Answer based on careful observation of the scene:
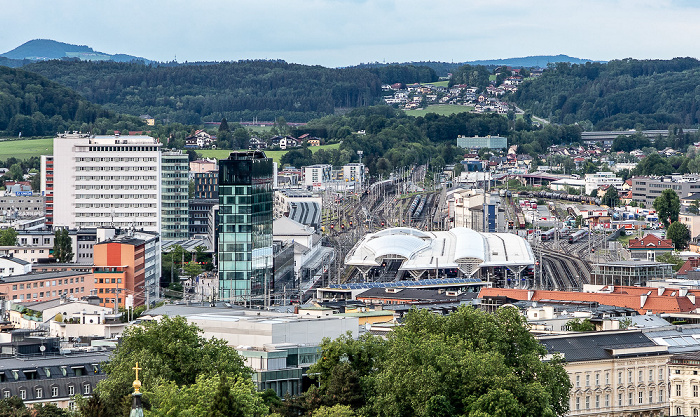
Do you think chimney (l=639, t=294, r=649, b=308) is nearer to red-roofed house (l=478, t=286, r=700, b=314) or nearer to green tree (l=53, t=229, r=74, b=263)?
red-roofed house (l=478, t=286, r=700, b=314)

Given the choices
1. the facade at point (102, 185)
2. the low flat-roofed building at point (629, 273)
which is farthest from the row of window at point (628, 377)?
the facade at point (102, 185)

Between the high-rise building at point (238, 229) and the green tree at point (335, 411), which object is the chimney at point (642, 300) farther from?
the green tree at point (335, 411)

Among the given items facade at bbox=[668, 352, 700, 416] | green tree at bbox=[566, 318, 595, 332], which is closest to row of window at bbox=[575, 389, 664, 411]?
facade at bbox=[668, 352, 700, 416]

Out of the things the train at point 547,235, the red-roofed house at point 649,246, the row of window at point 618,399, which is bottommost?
the train at point 547,235

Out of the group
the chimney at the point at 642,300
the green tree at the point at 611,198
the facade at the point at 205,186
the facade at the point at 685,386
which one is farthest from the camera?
the green tree at the point at 611,198

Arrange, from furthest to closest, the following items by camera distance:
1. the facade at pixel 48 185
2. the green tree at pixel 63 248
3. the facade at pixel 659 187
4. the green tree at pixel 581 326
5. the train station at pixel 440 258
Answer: the facade at pixel 659 187
the facade at pixel 48 185
the train station at pixel 440 258
the green tree at pixel 63 248
the green tree at pixel 581 326

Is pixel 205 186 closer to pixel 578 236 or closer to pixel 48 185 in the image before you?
pixel 48 185
